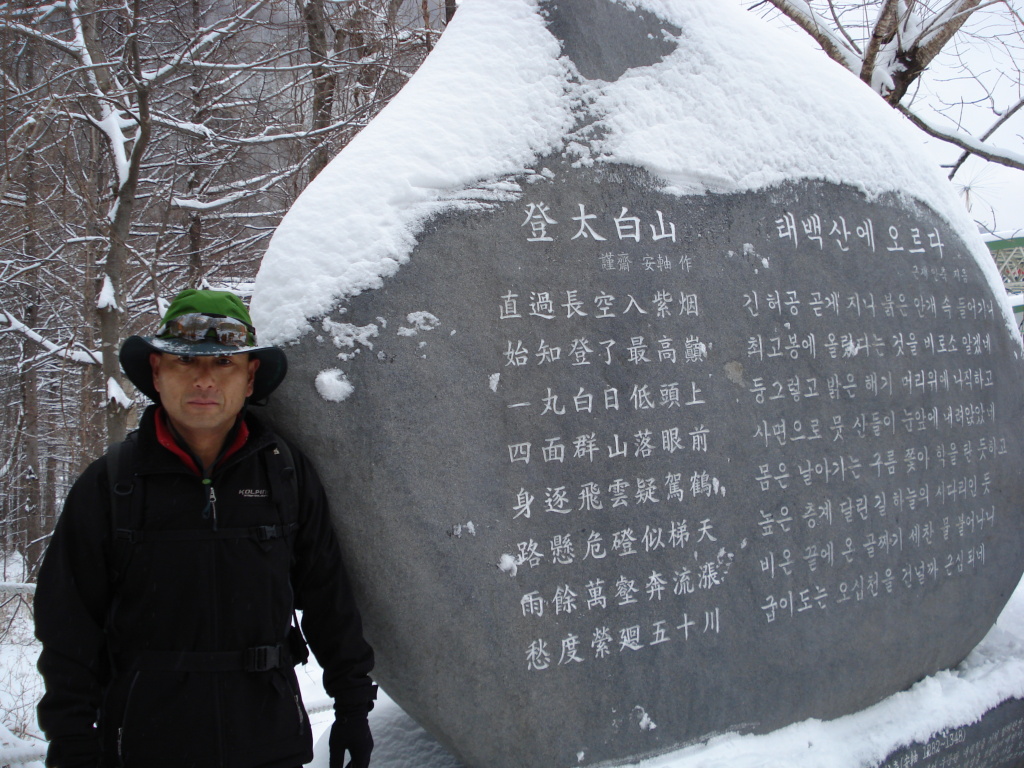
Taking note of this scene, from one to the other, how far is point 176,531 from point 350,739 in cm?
61

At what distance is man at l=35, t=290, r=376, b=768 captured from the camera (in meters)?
1.34

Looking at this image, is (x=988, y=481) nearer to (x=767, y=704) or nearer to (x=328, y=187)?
(x=767, y=704)

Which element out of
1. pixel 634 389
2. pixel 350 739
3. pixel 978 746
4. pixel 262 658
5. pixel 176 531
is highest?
pixel 634 389

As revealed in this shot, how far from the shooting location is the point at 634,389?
6.63ft

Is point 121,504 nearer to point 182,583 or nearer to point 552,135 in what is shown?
point 182,583

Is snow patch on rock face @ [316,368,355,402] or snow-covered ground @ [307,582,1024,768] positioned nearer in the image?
snow patch on rock face @ [316,368,355,402]

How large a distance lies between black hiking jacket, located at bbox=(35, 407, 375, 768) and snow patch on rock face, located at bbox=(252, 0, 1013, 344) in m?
0.44

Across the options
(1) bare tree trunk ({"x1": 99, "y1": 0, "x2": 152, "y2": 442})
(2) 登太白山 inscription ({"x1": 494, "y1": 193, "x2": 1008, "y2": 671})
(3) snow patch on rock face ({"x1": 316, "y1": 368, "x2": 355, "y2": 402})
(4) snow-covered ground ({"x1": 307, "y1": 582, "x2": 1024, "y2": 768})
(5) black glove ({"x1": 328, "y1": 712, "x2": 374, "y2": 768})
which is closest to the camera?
(5) black glove ({"x1": 328, "y1": 712, "x2": 374, "y2": 768})

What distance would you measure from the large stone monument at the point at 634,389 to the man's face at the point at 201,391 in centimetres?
18

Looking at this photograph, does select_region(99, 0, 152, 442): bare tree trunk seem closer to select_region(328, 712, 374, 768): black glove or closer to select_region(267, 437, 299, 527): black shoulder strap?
select_region(267, 437, 299, 527): black shoulder strap

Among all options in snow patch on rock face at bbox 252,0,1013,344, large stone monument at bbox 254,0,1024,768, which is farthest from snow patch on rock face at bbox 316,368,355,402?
snow patch on rock face at bbox 252,0,1013,344

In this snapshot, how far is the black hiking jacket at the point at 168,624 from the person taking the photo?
133cm

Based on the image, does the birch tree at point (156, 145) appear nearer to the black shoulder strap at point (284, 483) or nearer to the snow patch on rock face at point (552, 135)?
the snow patch on rock face at point (552, 135)

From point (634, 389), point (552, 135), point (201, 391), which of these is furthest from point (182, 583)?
point (552, 135)
